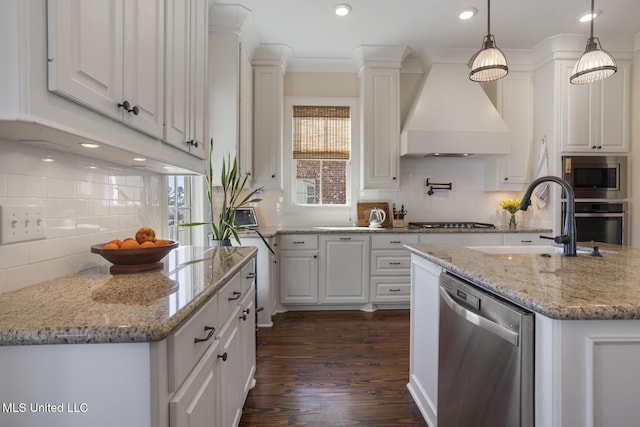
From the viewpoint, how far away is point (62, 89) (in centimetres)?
75

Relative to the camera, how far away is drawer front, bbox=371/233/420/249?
336cm

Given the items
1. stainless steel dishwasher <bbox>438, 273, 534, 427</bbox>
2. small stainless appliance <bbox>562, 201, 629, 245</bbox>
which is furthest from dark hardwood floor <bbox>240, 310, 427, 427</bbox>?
small stainless appliance <bbox>562, 201, 629, 245</bbox>

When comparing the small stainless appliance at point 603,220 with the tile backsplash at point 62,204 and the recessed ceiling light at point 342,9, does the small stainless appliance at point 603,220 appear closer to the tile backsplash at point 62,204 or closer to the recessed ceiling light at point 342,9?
the recessed ceiling light at point 342,9

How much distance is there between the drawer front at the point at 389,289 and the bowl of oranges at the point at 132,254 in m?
2.47

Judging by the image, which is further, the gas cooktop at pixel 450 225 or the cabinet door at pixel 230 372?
the gas cooktop at pixel 450 225

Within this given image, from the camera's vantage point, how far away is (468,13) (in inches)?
112

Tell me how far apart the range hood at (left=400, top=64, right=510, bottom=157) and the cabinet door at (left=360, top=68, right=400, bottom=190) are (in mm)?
141

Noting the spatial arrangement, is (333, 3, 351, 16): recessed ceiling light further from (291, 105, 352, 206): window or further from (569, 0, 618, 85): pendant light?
(569, 0, 618, 85): pendant light

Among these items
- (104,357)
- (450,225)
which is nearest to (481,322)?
(104,357)

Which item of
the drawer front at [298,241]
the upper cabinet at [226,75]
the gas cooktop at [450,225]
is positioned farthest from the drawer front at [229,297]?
the gas cooktop at [450,225]

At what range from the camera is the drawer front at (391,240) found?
336 cm

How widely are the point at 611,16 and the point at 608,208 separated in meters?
1.80

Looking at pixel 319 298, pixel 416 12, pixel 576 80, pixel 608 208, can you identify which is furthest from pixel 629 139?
pixel 319 298

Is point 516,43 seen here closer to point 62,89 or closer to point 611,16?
point 611,16
